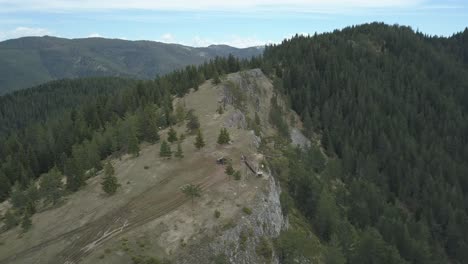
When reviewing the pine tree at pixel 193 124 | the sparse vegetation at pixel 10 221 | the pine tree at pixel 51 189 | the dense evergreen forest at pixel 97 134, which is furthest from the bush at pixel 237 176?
the sparse vegetation at pixel 10 221

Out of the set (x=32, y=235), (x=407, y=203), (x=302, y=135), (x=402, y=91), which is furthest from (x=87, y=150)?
(x=402, y=91)

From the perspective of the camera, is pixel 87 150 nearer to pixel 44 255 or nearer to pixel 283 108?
pixel 44 255

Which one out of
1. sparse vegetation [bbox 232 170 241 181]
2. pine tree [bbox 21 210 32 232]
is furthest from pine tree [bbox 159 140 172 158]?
pine tree [bbox 21 210 32 232]

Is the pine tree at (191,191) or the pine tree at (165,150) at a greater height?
the pine tree at (165,150)

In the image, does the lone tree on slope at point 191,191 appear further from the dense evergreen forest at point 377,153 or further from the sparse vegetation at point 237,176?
the dense evergreen forest at point 377,153

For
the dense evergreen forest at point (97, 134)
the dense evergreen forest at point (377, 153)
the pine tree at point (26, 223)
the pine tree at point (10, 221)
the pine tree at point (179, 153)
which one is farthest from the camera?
the dense evergreen forest at point (377, 153)

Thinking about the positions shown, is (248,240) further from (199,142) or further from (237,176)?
(199,142)

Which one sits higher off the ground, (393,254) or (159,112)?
(159,112)
